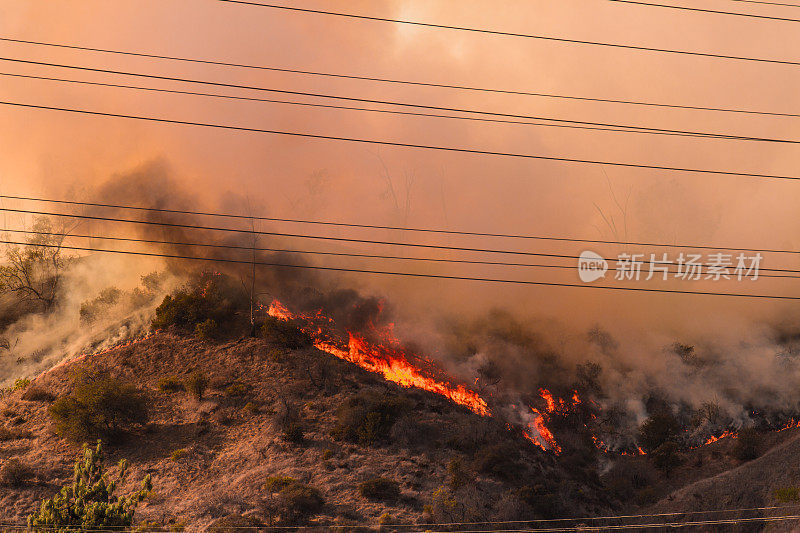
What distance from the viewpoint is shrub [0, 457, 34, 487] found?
1791 inches

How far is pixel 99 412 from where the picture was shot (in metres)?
51.8

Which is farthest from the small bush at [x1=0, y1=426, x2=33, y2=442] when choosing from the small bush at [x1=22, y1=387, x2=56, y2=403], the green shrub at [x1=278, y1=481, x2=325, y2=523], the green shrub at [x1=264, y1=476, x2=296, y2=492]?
the green shrub at [x1=278, y1=481, x2=325, y2=523]

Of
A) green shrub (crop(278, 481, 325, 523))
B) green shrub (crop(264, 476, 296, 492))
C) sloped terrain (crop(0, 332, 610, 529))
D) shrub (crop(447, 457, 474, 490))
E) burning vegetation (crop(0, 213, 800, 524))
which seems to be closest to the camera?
green shrub (crop(278, 481, 325, 523))

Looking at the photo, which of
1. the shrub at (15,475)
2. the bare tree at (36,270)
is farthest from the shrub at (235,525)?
the bare tree at (36,270)

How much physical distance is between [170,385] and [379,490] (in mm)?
26695

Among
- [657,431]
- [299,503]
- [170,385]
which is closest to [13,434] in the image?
[170,385]

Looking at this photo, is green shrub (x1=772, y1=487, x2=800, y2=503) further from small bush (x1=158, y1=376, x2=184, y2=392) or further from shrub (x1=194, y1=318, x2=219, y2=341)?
shrub (x1=194, y1=318, x2=219, y2=341)

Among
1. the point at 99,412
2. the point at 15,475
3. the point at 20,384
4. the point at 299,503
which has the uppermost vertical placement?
the point at 20,384

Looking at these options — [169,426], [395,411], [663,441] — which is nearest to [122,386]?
[169,426]

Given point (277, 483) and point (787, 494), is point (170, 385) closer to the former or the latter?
point (277, 483)

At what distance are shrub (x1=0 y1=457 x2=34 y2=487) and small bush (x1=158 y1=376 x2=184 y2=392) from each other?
14.0 metres

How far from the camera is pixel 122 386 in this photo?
54625 millimetres

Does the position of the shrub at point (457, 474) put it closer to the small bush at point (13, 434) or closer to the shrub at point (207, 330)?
the shrub at point (207, 330)

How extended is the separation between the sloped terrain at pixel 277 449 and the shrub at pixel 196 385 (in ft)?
2.28
